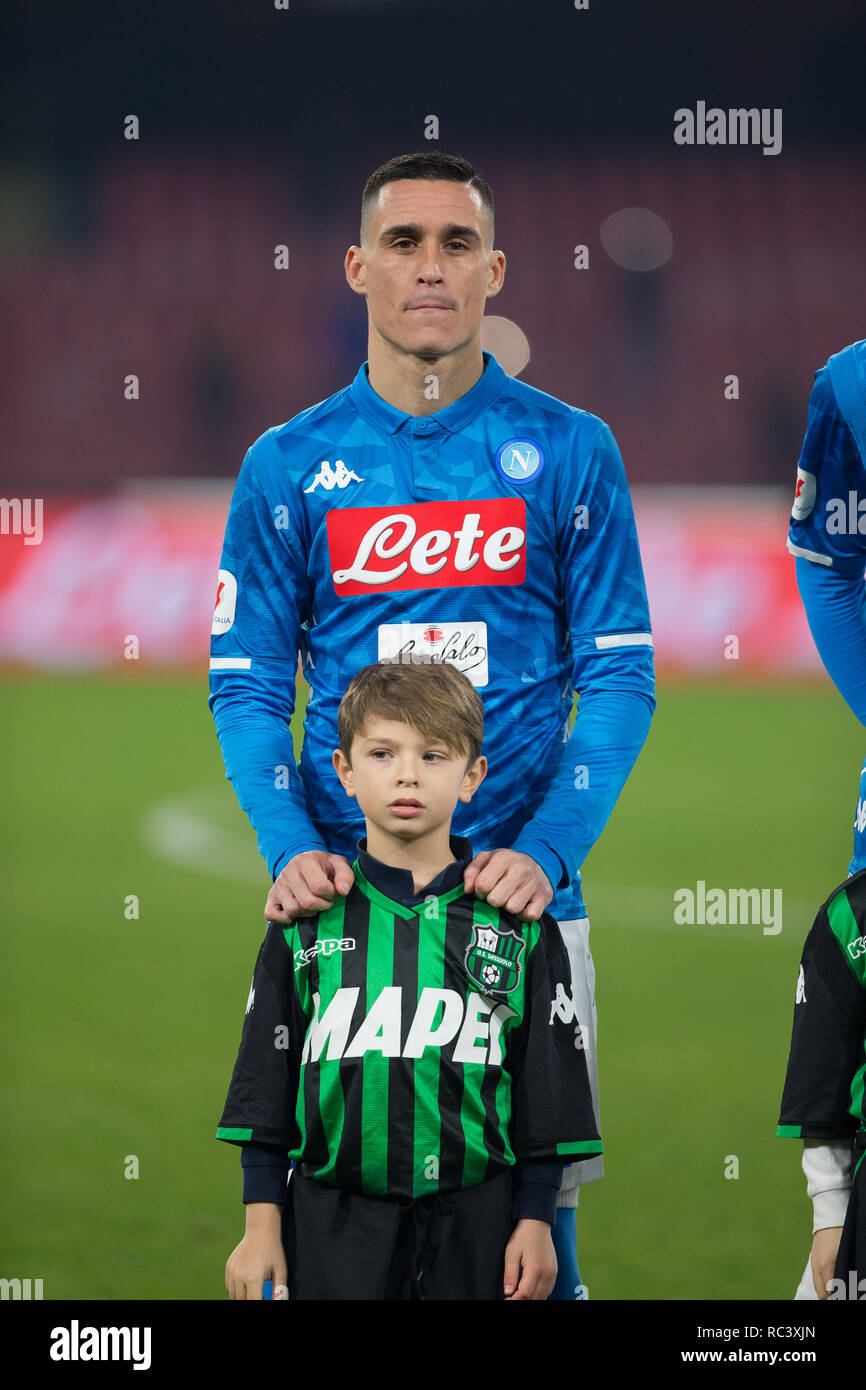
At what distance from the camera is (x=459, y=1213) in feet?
5.51

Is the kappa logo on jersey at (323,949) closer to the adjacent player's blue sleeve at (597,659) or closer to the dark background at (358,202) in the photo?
the adjacent player's blue sleeve at (597,659)

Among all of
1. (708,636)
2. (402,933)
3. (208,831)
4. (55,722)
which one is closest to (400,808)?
(402,933)

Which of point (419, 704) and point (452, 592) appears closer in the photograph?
point (419, 704)

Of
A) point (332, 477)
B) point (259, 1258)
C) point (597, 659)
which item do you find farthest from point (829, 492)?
point (259, 1258)

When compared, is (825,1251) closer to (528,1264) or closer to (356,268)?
(528,1264)

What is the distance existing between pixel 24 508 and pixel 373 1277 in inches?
66.9

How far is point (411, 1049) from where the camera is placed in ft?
5.54

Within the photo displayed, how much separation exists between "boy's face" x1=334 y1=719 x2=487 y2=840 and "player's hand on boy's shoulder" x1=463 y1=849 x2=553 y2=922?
0.24ft

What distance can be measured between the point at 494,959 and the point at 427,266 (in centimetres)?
90

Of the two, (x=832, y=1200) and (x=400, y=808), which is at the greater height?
(x=400, y=808)

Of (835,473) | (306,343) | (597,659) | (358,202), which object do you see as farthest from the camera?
(306,343)

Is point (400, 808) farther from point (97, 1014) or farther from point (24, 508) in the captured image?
point (97, 1014)

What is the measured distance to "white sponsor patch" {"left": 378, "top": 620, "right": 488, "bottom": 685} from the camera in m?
1.92

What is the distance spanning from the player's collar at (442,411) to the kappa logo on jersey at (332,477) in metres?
0.08
